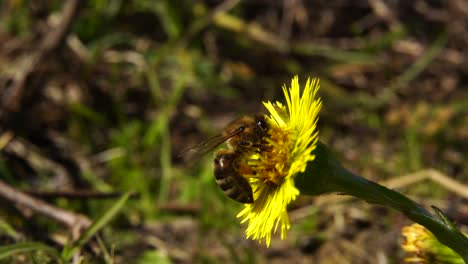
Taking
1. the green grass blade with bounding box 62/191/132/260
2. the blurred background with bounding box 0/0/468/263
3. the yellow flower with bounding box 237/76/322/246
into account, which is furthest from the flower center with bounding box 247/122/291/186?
the blurred background with bounding box 0/0/468/263

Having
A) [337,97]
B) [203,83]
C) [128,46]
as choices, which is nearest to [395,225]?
[337,97]

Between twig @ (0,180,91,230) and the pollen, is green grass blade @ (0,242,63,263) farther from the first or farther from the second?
the pollen

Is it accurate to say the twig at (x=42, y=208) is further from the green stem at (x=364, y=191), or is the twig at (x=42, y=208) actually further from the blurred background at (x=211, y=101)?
the green stem at (x=364, y=191)

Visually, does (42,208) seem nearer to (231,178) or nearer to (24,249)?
(24,249)

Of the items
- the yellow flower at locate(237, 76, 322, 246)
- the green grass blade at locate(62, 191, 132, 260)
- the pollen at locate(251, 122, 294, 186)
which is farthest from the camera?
Answer: the green grass blade at locate(62, 191, 132, 260)

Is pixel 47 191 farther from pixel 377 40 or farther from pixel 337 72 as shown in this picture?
pixel 377 40

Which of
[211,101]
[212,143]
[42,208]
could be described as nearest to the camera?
[212,143]

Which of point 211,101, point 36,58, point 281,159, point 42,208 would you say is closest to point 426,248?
point 281,159
